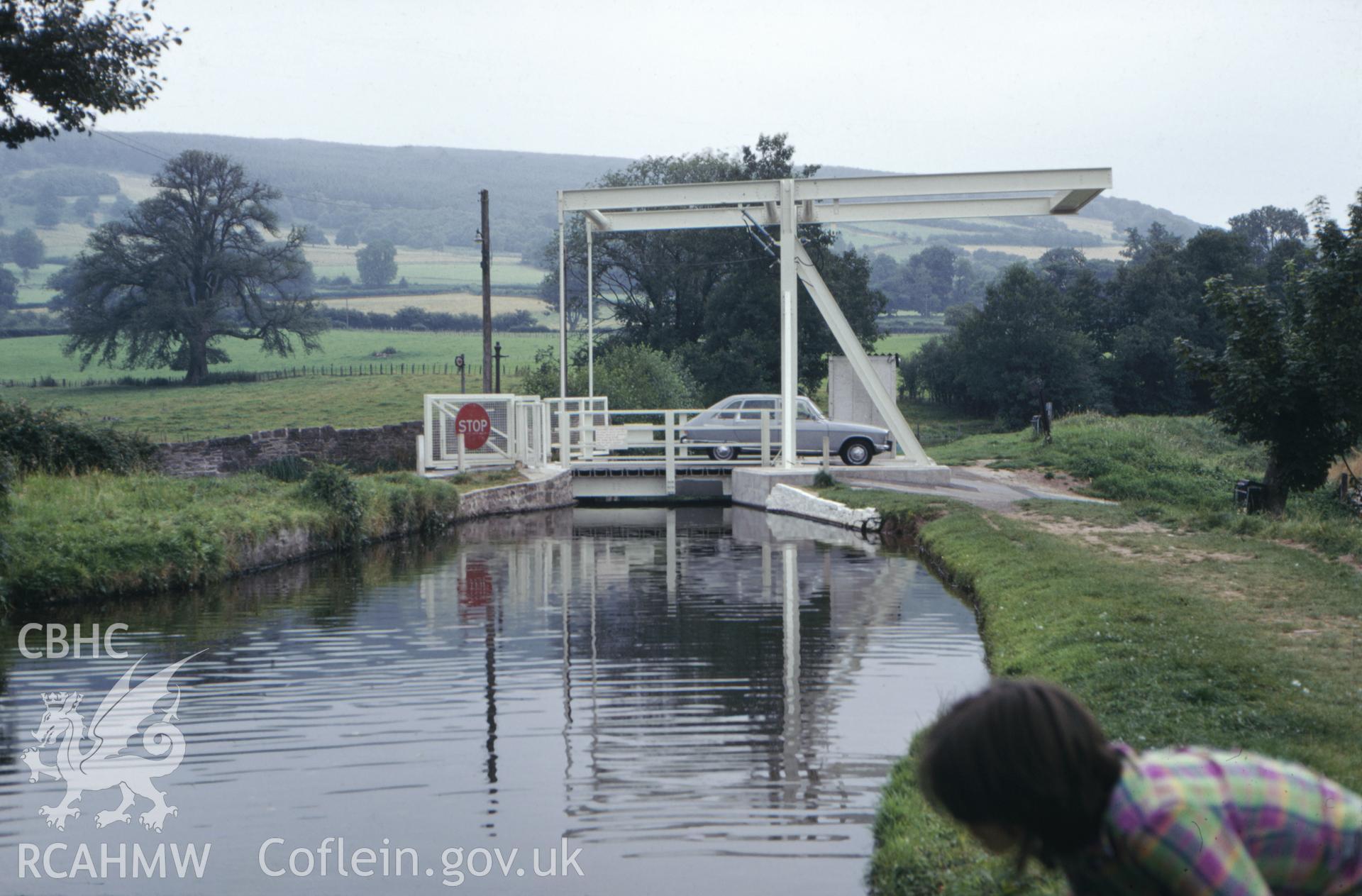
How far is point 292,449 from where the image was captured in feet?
89.8

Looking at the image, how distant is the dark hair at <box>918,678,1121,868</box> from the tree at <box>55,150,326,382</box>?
7013 centimetres

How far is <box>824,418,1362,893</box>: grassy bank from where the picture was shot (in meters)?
6.13

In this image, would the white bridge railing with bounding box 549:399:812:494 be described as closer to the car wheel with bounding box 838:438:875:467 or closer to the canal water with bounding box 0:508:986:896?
the car wheel with bounding box 838:438:875:467

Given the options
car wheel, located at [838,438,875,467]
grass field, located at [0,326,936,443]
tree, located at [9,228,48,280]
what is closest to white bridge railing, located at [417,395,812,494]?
car wheel, located at [838,438,875,467]

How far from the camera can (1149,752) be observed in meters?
2.34

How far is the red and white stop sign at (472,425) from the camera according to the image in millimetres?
27859

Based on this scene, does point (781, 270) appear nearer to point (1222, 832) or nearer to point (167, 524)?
point (167, 524)

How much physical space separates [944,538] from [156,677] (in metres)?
10.7

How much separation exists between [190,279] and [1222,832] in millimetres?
77567

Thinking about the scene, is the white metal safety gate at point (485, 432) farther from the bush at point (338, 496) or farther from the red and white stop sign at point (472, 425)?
the bush at point (338, 496)

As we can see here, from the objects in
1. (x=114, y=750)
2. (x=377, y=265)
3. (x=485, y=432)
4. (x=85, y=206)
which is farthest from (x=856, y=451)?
(x=85, y=206)

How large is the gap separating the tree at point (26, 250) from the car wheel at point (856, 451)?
127 metres

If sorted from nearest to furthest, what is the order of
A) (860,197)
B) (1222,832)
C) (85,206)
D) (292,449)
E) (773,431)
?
(1222,832) → (860,197) → (292,449) → (773,431) → (85,206)

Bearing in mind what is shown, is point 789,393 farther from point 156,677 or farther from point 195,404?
point 195,404
